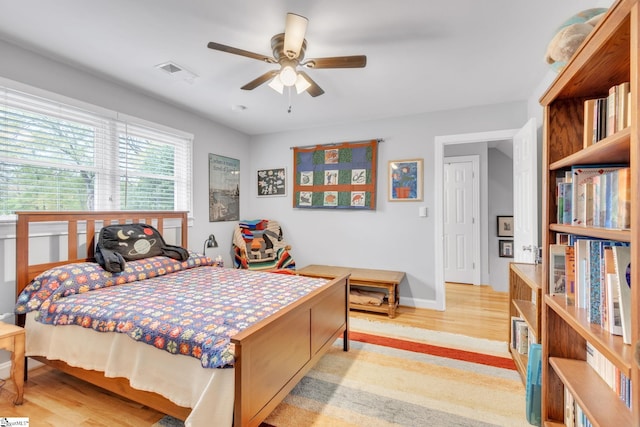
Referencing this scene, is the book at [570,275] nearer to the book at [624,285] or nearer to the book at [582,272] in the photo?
the book at [582,272]

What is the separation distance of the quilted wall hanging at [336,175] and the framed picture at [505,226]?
225 centimetres

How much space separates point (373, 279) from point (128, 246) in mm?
2451

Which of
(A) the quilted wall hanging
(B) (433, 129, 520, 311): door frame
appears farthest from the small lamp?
(B) (433, 129, 520, 311): door frame

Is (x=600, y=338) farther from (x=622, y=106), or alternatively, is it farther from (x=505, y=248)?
(x=505, y=248)

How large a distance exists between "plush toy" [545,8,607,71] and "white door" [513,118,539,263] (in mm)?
1384

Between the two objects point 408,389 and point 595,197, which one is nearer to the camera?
point 595,197

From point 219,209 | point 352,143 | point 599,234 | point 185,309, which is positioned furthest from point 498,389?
point 219,209

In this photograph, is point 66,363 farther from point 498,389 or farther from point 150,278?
point 498,389

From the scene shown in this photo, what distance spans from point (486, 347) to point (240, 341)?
7.77 feet

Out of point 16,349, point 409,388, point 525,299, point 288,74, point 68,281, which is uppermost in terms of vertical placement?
point 288,74

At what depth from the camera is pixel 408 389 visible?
2012mm

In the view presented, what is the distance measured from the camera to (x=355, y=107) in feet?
11.5

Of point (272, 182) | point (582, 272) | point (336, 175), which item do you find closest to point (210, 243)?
point (272, 182)

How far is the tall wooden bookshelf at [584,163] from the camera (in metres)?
0.79
